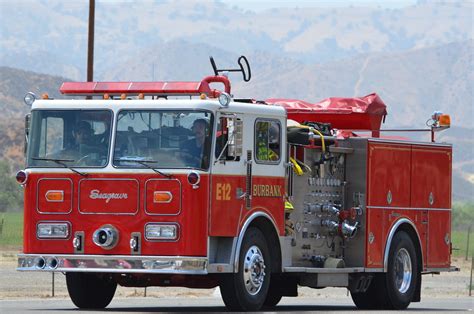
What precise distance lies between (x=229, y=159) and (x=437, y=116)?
6.42m

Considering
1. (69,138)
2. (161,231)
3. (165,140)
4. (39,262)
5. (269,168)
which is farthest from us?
(269,168)

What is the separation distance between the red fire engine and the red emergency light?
0.7 inches

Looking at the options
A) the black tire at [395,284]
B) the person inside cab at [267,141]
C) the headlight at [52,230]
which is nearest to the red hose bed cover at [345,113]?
the black tire at [395,284]

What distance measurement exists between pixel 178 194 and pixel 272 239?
2.00m

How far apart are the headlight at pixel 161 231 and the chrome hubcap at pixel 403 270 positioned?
5.53 m

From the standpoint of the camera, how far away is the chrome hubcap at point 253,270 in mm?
20234

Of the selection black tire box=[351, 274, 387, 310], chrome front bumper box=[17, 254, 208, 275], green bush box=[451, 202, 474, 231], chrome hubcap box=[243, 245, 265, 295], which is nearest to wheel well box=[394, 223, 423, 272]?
black tire box=[351, 274, 387, 310]

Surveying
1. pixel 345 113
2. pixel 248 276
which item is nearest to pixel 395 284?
pixel 345 113

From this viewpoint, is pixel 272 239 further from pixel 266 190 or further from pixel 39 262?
pixel 39 262

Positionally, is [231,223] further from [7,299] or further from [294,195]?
[7,299]

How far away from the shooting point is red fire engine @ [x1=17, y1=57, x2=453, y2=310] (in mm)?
19562

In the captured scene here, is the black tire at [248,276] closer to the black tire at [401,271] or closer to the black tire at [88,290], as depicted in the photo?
the black tire at [88,290]

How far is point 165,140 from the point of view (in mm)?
19828

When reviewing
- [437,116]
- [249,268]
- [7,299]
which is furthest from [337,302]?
[249,268]
